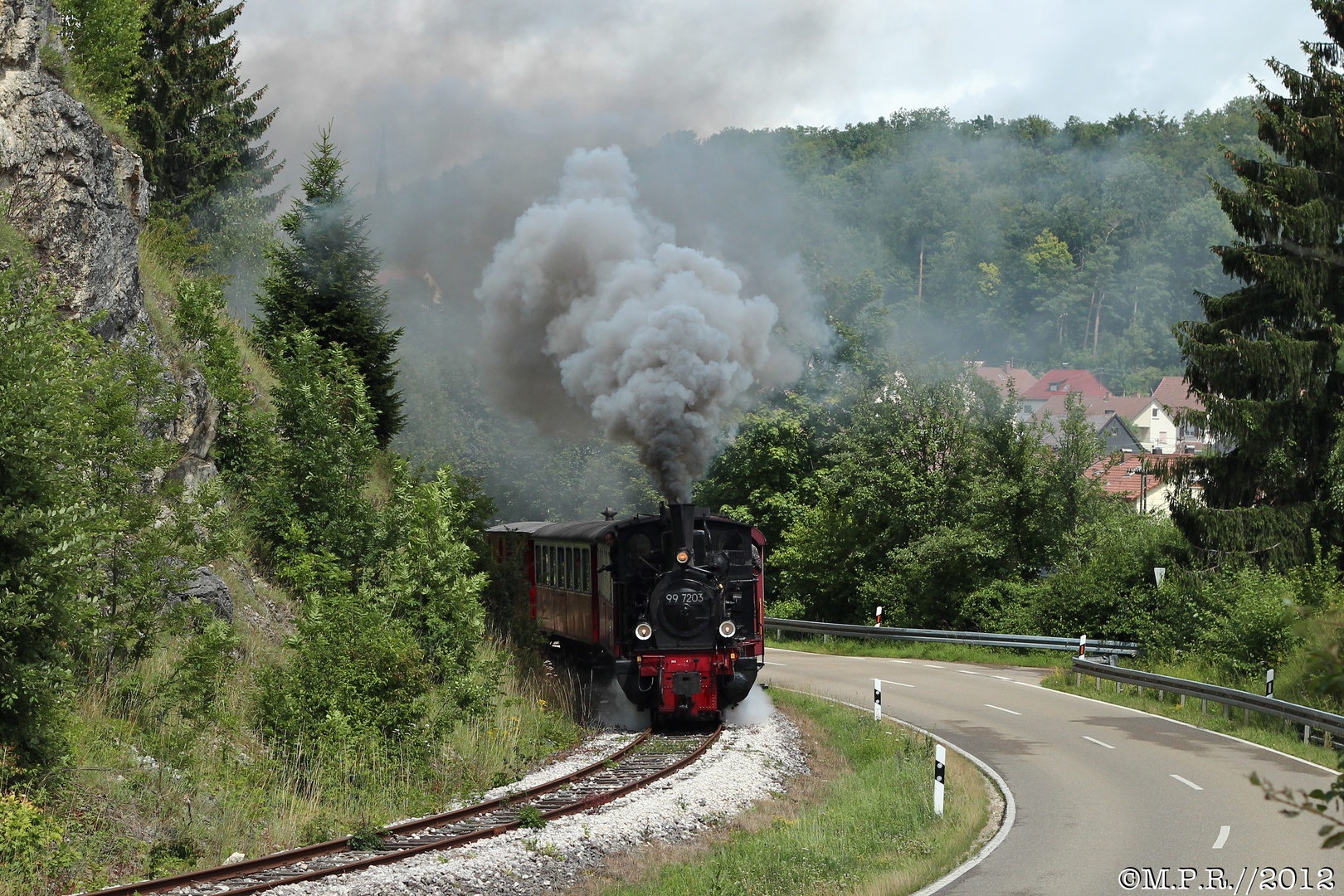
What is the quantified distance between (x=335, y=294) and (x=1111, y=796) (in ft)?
62.3

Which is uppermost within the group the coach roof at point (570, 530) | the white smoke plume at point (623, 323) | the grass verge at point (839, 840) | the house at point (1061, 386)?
the house at point (1061, 386)

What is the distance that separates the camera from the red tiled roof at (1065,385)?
10869 centimetres

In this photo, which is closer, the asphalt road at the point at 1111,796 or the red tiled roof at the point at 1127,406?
the asphalt road at the point at 1111,796

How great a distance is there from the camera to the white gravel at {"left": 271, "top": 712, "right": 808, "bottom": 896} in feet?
31.7

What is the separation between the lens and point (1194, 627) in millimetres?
23609

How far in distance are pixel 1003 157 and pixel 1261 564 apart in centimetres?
10461

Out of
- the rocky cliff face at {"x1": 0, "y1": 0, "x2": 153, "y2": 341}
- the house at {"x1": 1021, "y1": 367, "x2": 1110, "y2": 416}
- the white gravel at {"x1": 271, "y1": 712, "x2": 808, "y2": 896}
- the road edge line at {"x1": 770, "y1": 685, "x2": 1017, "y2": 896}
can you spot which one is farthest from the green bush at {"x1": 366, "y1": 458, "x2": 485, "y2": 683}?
the house at {"x1": 1021, "y1": 367, "x2": 1110, "y2": 416}

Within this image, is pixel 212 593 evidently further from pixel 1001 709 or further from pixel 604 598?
pixel 1001 709

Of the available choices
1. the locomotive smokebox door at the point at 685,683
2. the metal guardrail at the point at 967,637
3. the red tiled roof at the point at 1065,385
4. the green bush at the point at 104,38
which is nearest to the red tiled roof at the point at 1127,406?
the red tiled roof at the point at 1065,385

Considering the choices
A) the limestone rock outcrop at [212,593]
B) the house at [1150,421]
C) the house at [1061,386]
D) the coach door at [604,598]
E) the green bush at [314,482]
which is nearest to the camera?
the limestone rock outcrop at [212,593]

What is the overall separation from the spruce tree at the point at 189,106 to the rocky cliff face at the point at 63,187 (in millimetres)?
17199

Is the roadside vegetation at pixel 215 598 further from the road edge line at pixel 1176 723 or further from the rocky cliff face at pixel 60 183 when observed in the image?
the road edge line at pixel 1176 723

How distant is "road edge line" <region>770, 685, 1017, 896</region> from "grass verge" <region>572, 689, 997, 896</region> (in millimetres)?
116

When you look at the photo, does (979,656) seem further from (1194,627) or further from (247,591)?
(247,591)
